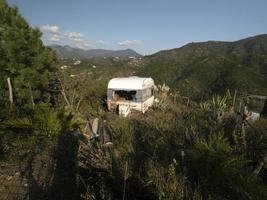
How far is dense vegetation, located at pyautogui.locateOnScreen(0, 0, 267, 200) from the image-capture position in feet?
13.9

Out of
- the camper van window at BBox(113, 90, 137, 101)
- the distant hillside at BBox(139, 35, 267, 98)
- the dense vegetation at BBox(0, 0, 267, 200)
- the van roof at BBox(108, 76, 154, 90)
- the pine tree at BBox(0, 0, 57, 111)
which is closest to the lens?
the dense vegetation at BBox(0, 0, 267, 200)

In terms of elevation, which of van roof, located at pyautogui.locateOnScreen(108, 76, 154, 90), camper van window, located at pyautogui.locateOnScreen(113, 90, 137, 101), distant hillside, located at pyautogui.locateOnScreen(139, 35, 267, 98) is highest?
van roof, located at pyautogui.locateOnScreen(108, 76, 154, 90)

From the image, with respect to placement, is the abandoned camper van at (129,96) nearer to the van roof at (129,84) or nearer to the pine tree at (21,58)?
the van roof at (129,84)

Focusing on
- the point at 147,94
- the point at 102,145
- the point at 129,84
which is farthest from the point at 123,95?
the point at 102,145

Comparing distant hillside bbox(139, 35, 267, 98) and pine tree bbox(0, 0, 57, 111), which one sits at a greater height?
pine tree bbox(0, 0, 57, 111)

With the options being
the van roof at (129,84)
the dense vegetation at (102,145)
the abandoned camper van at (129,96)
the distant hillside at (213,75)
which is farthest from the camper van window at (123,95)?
the distant hillside at (213,75)

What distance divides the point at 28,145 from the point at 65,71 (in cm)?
633

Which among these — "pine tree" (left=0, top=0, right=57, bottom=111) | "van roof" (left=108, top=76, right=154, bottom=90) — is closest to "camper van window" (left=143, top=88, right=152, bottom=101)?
"van roof" (left=108, top=76, right=154, bottom=90)

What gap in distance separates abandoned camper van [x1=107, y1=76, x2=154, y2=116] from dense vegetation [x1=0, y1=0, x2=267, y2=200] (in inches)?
31.3

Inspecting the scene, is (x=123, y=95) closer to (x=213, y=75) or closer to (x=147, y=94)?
(x=147, y=94)

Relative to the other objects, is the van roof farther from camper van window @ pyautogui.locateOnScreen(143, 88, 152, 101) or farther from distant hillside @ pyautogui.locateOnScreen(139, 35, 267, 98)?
distant hillside @ pyautogui.locateOnScreen(139, 35, 267, 98)

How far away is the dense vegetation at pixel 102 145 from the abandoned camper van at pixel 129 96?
0.79m

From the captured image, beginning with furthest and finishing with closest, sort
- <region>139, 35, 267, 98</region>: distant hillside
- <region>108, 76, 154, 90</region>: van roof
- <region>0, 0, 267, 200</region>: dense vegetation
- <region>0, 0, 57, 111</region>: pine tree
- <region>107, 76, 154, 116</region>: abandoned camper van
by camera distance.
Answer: <region>139, 35, 267, 98</region>: distant hillside
<region>108, 76, 154, 90</region>: van roof
<region>107, 76, 154, 116</region>: abandoned camper van
<region>0, 0, 57, 111</region>: pine tree
<region>0, 0, 267, 200</region>: dense vegetation

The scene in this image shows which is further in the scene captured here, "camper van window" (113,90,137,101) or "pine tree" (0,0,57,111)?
"camper van window" (113,90,137,101)
